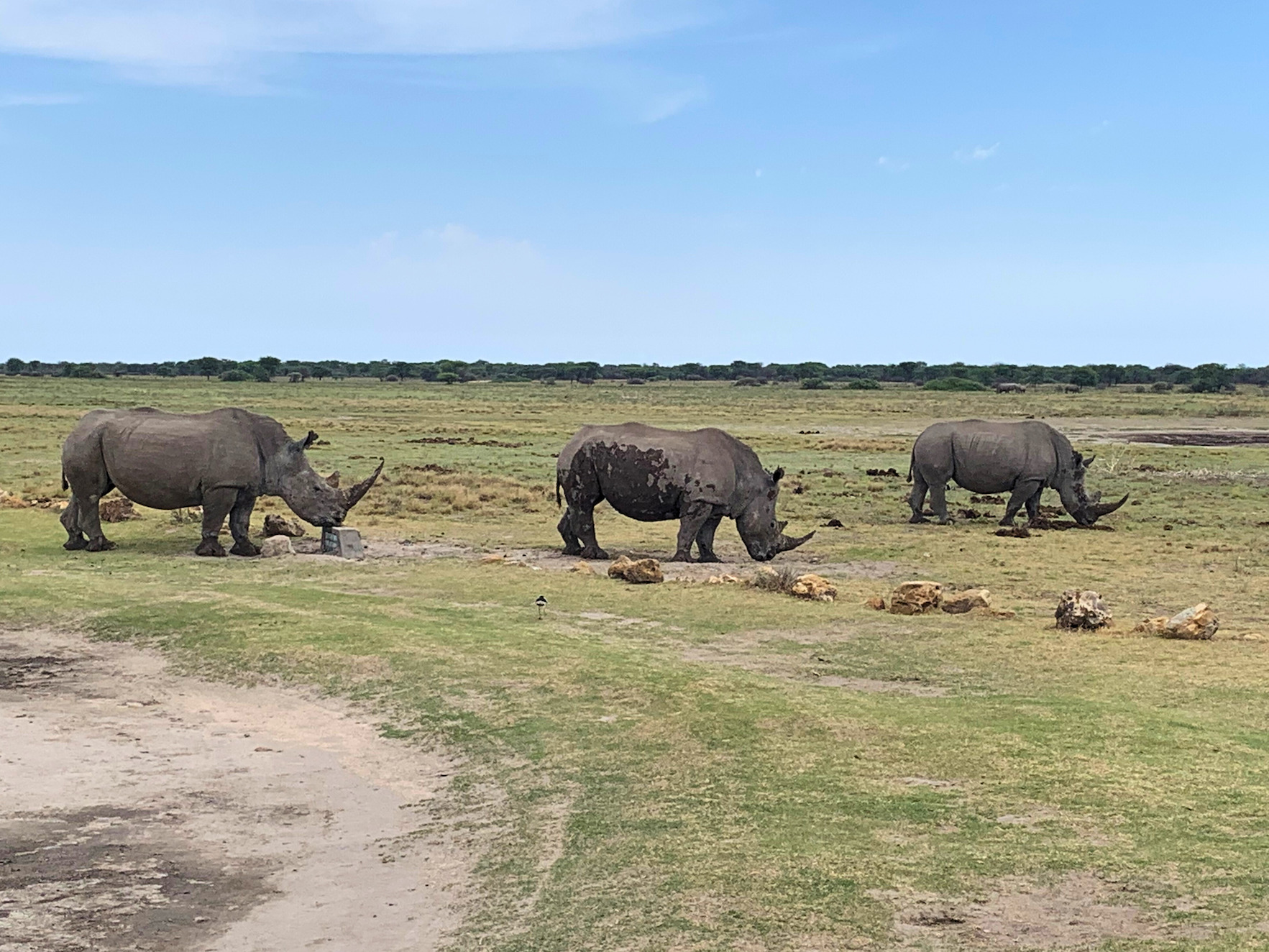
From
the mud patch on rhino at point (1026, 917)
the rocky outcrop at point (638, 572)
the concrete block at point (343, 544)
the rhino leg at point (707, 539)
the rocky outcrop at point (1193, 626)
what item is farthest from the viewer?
the rhino leg at point (707, 539)

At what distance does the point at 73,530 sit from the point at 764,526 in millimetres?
10747

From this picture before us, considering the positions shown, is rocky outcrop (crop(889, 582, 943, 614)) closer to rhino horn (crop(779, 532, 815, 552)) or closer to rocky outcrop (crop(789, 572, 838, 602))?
rocky outcrop (crop(789, 572, 838, 602))

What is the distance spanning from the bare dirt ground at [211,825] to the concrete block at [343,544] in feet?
27.1

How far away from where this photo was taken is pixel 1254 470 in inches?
1677

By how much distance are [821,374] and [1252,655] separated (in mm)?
167890

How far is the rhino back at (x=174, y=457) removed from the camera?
2186 centimetres

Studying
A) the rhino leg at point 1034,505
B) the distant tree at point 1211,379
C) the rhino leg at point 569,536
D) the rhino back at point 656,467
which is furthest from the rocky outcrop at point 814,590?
the distant tree at point 1211,379

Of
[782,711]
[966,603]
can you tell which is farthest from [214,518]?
[782,711]

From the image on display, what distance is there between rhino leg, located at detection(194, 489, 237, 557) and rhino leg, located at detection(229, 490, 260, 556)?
27 centimetres

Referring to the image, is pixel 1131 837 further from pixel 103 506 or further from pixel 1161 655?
pixel 103 506

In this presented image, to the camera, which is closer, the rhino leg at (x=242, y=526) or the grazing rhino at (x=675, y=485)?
the rhino leg at (x=242, y=526)

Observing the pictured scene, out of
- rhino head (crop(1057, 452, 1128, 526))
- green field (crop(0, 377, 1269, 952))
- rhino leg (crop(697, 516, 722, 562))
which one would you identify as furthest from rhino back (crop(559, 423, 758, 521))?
rhino head (crop(1057, 452, 1128, 526))

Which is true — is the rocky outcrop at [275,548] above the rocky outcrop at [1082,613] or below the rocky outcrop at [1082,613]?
below

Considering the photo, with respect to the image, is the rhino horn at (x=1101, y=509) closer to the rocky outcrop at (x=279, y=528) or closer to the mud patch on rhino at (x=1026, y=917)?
the rocky outcrop at (x=279, y=528)
